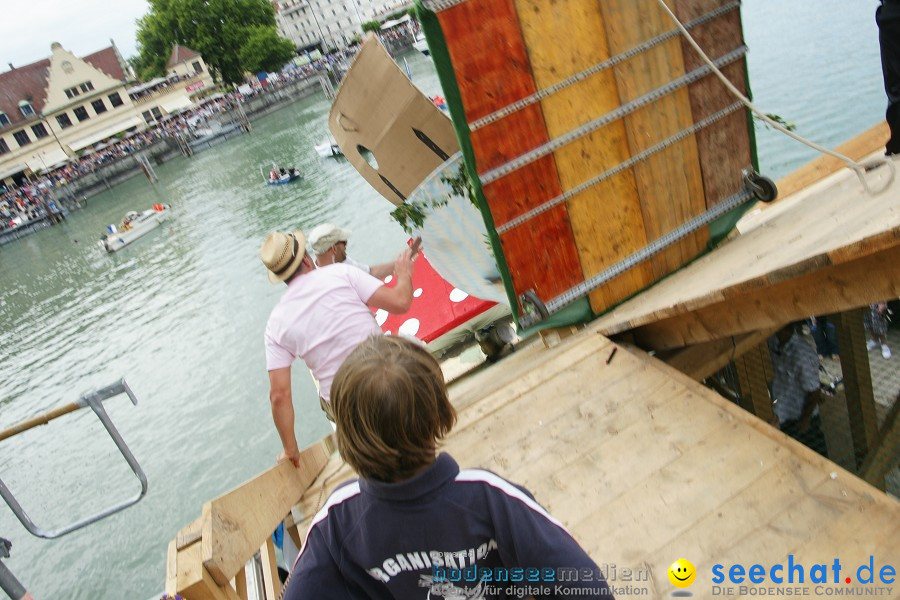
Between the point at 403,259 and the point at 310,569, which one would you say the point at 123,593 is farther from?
the point at 310,569

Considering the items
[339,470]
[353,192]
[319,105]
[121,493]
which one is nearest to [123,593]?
[121,493]

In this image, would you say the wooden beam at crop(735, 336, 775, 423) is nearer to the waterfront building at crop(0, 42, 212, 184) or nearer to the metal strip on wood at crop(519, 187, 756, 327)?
the metal strip on wood at crop(519, 187, 756, 327)

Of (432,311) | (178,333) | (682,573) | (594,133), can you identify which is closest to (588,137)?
(594,133)

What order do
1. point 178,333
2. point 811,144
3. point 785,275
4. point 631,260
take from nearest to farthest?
point 785,275 → point 811,144 → point 631,260 → point 178,333

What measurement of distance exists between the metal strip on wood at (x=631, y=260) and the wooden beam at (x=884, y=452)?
169 centimetres

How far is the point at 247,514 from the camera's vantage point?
100 inches

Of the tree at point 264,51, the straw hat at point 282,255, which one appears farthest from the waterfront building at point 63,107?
the straw hat at point 282,255

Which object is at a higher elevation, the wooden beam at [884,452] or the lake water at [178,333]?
the wooden beam at [884,452]

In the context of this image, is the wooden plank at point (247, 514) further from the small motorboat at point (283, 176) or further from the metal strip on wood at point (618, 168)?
the small motorboat at point (283, 176)

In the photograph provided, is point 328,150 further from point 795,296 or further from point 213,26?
point 213,26

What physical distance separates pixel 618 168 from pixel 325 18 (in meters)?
129

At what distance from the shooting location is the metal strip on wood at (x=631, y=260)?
350cm

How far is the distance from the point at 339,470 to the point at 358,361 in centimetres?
201

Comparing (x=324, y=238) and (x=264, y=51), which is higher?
(x=264, y=51)
